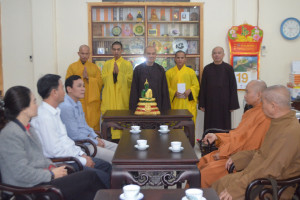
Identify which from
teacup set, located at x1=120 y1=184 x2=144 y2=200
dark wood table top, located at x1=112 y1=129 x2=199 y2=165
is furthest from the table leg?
teacup set, located at x1=120 y1=184 x2=144 y2=200

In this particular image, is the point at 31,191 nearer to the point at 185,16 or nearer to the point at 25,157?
the point at 25,157

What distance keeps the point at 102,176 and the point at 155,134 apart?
0.62 metres

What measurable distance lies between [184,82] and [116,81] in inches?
41.8

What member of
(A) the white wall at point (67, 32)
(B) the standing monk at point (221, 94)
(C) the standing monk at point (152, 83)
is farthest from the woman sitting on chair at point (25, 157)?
(A) the white wall at point (67, 32)

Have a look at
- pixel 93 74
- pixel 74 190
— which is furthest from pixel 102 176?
pixel 93 74

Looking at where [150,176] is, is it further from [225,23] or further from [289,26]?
[289,26]

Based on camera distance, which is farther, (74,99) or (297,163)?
(74,99)

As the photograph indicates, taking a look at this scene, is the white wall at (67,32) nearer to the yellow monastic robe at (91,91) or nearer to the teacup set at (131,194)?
the yellow monastic robe at (91,91)

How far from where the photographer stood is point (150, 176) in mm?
2160

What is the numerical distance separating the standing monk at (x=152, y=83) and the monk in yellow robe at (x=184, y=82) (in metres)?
0.27

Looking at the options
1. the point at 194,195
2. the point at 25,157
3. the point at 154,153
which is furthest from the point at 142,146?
the point at 194,195

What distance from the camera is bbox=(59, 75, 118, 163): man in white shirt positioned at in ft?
9.78

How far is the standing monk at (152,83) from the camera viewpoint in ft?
16.3

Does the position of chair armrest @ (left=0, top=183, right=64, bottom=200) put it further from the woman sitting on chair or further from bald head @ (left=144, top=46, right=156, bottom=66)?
bald head @ (left=144, top=46, right=156, bottom=66)
